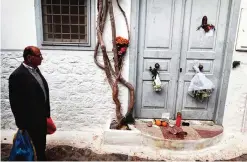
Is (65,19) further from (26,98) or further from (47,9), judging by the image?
(26,98)

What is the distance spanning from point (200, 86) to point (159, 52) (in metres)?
1.09

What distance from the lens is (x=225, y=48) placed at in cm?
459

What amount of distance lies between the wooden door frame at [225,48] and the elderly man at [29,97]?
1.88 metres

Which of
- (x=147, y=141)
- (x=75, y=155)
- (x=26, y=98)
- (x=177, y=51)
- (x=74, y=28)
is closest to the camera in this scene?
(x=26, y=98)

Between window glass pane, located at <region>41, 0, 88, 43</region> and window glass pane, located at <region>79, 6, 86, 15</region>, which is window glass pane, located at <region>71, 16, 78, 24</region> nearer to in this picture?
window glass pane, located at <region>41, 0, 88, 43</region>

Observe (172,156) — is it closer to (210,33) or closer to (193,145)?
(193,145)

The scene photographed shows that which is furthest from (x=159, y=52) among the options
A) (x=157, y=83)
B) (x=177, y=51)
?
(x=157, y=83)

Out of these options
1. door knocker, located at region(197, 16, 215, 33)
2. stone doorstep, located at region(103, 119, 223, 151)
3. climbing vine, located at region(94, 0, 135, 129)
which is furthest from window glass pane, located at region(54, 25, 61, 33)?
door knocker, located at region(197, 16, 215, 33)

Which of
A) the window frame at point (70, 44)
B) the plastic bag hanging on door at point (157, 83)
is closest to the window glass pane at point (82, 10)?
the window frame at point (70, 44)

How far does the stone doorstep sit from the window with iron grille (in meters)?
1.84

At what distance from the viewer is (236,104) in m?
4.71

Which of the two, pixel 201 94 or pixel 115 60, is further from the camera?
Answer: pixel 201 94

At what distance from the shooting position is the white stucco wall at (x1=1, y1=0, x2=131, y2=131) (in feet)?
14.4

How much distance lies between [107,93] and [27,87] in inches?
75.1
